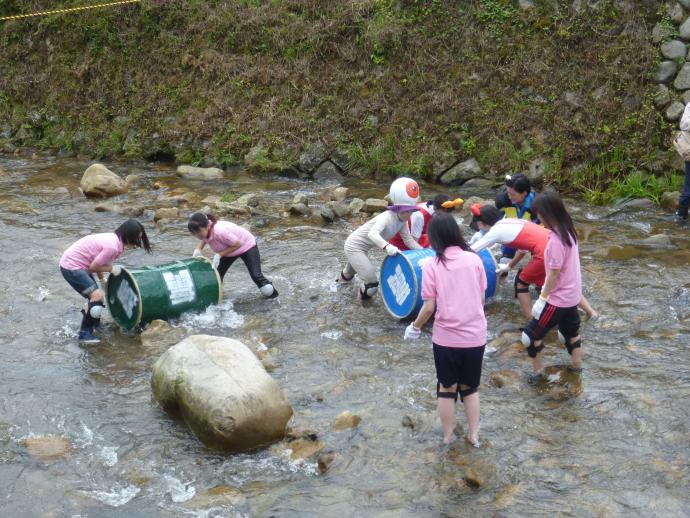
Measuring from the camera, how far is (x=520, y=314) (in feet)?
28.6

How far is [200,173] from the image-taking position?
1620 cm

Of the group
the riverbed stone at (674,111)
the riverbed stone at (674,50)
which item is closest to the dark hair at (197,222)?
the riverbed stone at (674,111)

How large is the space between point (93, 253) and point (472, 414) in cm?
444

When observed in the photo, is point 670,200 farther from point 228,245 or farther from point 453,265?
point 453,265

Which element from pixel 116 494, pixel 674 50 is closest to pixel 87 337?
pixel 116 494

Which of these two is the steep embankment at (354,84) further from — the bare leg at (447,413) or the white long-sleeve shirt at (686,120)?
the bare leg at (447,413)

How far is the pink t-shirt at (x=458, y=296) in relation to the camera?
552 centimetres

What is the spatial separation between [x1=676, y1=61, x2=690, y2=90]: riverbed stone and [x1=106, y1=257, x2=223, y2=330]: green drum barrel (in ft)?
29.5

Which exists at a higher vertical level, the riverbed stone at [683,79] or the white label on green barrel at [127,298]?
the riverbed stone at [683,79]

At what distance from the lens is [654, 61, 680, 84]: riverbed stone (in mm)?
13469

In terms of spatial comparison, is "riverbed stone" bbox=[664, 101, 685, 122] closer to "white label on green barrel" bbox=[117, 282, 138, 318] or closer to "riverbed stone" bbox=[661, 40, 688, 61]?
"riverbed stone" bbox=[661, 40, 688, 61]

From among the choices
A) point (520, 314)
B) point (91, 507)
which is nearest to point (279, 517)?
point (91, 507)

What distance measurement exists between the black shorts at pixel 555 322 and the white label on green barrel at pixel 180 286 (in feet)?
12.3

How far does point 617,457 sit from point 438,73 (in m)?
11.2
